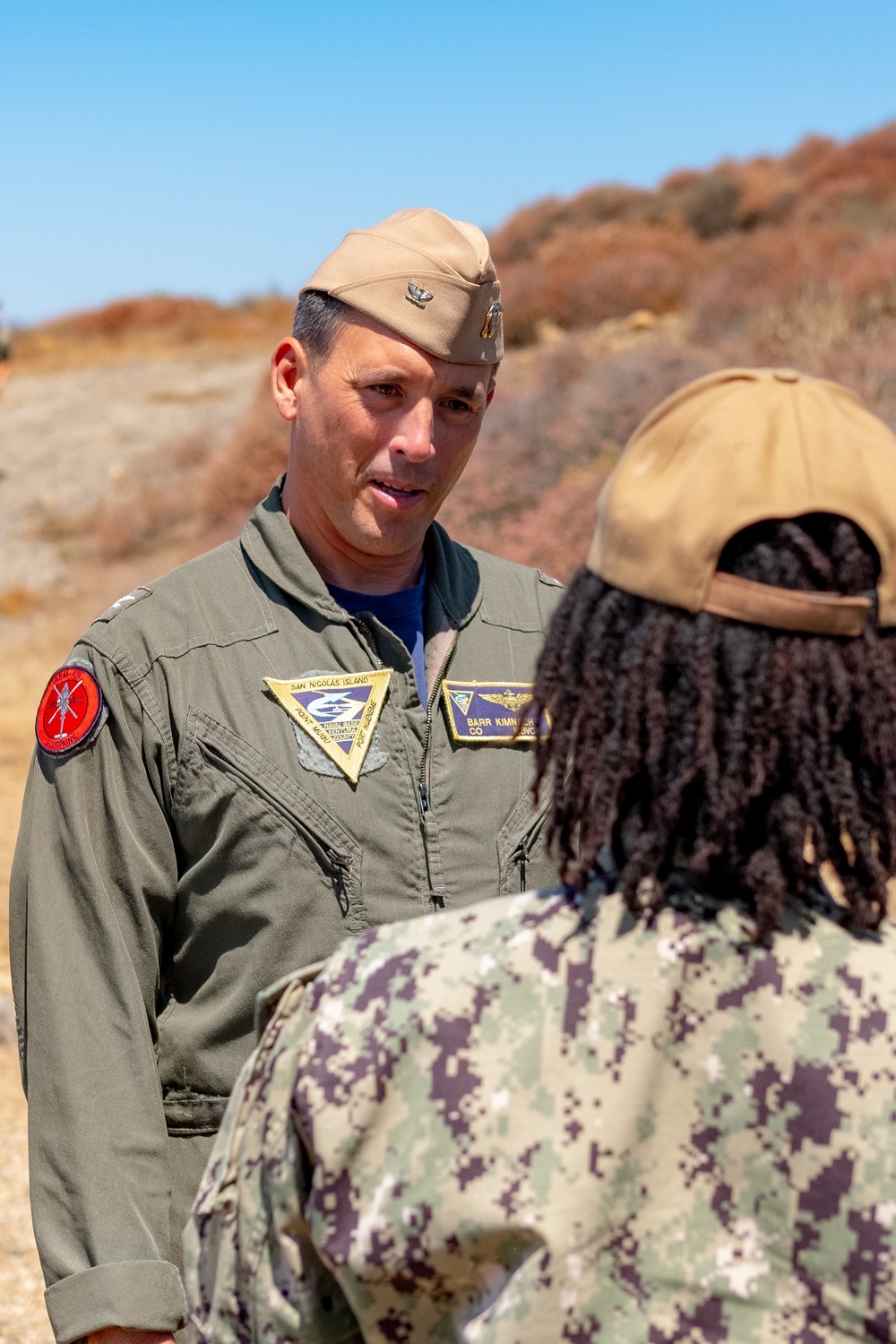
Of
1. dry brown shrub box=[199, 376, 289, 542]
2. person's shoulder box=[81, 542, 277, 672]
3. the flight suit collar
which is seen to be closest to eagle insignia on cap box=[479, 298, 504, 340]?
the flight suit collar

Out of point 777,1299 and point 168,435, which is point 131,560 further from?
point 777,1299

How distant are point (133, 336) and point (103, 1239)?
1337 inches

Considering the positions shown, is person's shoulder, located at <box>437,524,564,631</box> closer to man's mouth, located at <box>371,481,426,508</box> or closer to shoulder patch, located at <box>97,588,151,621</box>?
man's mouth, located at <box>371,481,426,508</box>

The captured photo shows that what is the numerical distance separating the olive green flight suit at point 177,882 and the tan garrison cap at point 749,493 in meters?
0.93

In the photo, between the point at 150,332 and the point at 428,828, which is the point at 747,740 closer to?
the point at 428,828

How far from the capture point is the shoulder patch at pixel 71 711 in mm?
1938

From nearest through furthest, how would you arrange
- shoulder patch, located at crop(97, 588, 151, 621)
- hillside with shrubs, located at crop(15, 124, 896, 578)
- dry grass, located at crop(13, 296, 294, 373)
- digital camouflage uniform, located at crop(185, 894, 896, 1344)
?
digital camouflage uniform, located at crop(185, 894, 896, 1344)
shoulder patch, located at crop(97, 588, 151, 621)
hillside with shrubs, located at crop(15, 124, 896, 578)
dry grass, located at crop(13, 296, 294, 373)

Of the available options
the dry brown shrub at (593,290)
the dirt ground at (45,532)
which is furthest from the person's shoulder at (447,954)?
the dry brown shrub at (593,290)

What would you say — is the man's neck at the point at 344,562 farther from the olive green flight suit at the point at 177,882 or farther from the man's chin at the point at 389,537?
the olive green flight suit at the point at 177,882

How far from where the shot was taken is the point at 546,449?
12258 mm

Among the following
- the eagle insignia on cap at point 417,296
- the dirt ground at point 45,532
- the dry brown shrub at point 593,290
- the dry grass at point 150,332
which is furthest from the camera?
the dry grass at point 150,332

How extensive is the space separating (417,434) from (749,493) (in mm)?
1155

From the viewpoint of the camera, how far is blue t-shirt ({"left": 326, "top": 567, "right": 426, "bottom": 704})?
7.49 ft

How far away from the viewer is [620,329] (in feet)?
64.9
